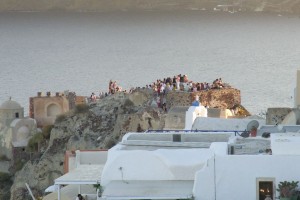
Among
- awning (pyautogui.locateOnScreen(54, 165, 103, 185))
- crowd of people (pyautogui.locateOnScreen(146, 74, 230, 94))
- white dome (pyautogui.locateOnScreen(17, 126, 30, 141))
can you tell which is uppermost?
crowd of people (pyautogui.locateOnScreen(146, 74, 230, 94))

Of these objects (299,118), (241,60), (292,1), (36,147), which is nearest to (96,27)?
(292,1)

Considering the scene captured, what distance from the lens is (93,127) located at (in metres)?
29.1

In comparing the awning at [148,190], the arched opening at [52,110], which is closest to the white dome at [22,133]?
the arched opening at [52,110]

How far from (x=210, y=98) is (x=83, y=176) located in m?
15.3

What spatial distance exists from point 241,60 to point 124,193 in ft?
244

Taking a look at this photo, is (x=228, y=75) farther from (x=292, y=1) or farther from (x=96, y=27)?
(x=292, y=1)

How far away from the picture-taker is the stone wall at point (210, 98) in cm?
2586

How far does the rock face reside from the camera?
26.2m

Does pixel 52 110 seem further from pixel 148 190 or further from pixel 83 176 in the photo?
pixel 148 190

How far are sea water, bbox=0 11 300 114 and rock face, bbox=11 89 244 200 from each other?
13964 millimetres

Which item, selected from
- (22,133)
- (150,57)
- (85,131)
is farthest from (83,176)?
(150,57)

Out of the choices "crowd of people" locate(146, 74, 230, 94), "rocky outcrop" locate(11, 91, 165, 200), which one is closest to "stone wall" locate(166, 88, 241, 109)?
"crowd of people" locate(146, 74, 230, 94)

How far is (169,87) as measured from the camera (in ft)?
85.9

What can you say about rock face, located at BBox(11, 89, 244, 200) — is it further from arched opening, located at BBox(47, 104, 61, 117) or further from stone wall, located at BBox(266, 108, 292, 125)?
arched opening, located at BBox(47, 104, 61, 117)
